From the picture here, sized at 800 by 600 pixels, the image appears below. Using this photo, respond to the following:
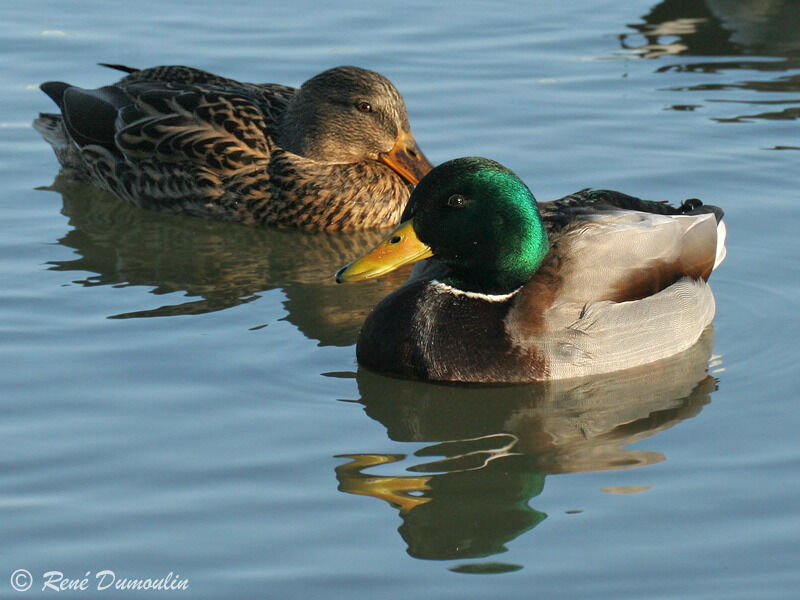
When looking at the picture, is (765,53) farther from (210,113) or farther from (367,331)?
(367,331)

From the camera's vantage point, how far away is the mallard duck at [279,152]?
9.42 meters

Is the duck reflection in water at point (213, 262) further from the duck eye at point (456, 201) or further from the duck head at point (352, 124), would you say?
the duck eye at point (456, 201)

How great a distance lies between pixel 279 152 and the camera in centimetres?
952

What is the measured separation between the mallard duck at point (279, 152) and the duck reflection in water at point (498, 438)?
243 centimetres

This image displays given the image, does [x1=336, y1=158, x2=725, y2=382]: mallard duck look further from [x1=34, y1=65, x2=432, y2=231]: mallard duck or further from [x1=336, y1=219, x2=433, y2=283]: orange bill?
[x1=34, y1=65, x2=432, y2=231]: mallard duck

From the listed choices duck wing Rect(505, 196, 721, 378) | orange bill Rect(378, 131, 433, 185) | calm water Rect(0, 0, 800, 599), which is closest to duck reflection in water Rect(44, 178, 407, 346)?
calm water Rect(0, 0, 800, 599)

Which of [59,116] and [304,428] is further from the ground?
[59,116]

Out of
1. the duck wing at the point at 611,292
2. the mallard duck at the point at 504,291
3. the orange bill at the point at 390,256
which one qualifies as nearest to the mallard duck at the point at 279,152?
the duck wing at the point at 611,292

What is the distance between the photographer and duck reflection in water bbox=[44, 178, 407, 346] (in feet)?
26.3

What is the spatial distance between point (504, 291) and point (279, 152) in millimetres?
2860

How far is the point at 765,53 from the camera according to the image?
11922 millimetres

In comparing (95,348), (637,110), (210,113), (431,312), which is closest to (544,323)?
(431,312)

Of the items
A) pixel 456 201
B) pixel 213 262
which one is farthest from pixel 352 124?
pixel 456 201

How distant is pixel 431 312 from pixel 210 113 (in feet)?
9.87
